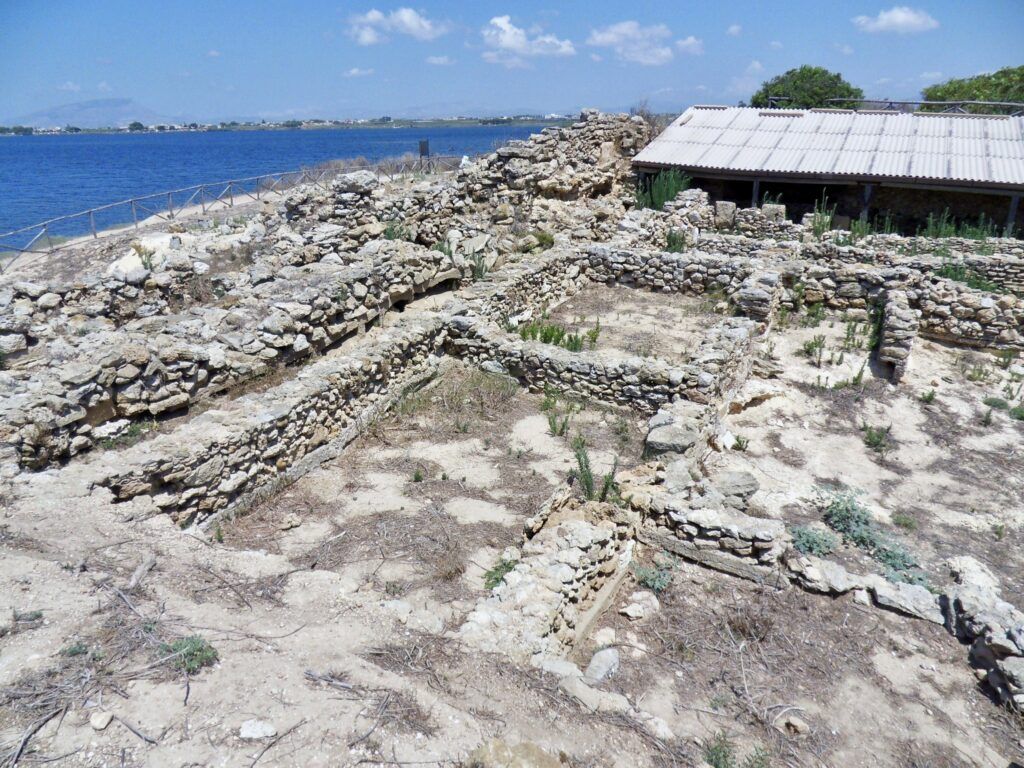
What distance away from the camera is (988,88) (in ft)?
126

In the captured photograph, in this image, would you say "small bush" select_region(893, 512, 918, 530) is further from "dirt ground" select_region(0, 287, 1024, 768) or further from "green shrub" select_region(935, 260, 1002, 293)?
"green shrub" select_region(935, 260, 1002, 293)

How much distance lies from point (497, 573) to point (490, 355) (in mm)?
5046

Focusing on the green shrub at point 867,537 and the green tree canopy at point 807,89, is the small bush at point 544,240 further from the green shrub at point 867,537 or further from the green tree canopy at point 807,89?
the green tree canopy at point 807,89

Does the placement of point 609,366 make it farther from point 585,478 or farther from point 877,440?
point 877,440

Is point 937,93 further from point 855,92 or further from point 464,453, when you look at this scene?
point 464,453

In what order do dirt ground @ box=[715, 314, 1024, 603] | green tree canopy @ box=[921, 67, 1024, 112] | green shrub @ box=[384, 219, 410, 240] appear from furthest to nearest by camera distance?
green tree canopy @ box=[921, 67, 1024, 112] → green shrub @ box=[384, 219, 410, 240] → dirt ground @ box=[715, 314, 1024, 603]

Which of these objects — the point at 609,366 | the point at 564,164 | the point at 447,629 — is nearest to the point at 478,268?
the point at 609,366

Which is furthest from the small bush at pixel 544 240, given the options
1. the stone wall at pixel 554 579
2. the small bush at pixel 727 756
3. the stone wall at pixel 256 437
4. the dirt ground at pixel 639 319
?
the small bush at pixel 727 756

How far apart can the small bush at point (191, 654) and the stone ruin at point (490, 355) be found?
162cm

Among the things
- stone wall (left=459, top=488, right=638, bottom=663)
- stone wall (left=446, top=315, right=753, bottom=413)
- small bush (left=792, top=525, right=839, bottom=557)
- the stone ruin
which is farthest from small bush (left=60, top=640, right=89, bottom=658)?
stone wall (left=446, top=315, right=753, bottom=413)

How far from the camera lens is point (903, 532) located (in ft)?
22.8

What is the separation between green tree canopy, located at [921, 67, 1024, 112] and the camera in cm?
3684

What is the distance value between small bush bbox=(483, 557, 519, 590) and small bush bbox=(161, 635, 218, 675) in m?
2.41

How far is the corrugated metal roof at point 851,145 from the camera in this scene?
1911cm
